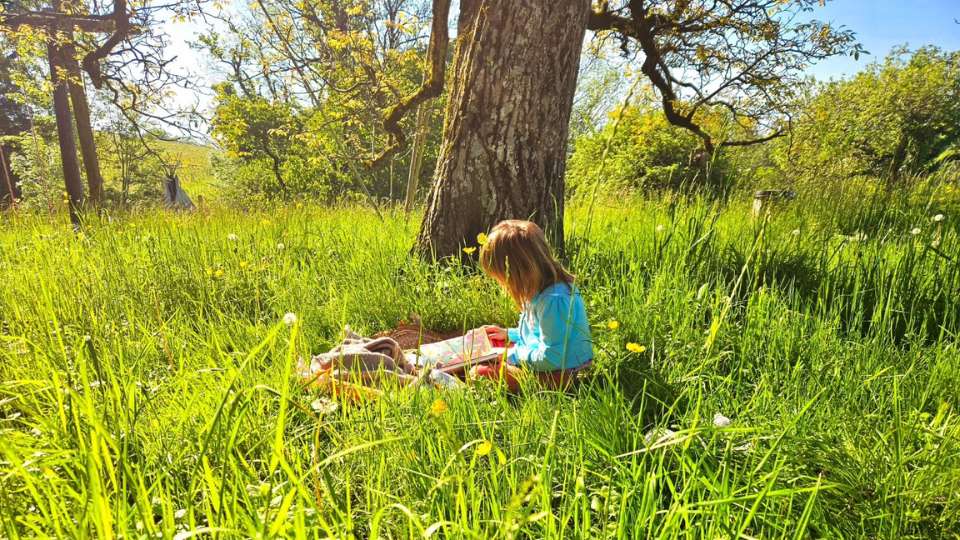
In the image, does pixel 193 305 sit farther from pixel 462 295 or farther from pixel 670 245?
pixel 670 245

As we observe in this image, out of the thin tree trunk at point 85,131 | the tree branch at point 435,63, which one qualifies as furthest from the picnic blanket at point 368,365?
the thin tree trunk at point 85,131

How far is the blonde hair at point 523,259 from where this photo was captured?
2.21m

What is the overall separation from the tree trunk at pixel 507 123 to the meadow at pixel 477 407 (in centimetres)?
38

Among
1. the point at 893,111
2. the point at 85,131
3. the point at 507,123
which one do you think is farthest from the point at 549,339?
the point at 893,111

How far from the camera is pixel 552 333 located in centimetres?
208

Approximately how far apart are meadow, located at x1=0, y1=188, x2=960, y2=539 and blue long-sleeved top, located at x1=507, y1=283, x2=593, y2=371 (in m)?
0.12

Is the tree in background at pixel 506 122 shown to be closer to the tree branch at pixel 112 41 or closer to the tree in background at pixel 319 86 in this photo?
the tree in background at pixel 319 86

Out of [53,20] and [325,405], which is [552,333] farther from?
[53,20]

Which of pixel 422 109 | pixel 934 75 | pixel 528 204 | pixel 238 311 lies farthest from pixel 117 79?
pixel 934 75

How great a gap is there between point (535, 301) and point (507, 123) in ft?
5.26

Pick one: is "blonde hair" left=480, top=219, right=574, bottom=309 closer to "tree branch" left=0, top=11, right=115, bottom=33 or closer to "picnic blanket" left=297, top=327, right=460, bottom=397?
"picnic blanket" left=297, top=327, right=460, bottom=397

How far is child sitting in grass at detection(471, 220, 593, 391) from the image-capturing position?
2.02 metres

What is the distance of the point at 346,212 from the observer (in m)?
5.90

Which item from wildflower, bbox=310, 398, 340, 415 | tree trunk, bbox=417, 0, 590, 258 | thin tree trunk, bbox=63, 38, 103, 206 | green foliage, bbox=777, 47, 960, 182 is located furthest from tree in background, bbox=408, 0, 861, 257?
green foliage, bbox=777, 47, 960, 182
